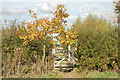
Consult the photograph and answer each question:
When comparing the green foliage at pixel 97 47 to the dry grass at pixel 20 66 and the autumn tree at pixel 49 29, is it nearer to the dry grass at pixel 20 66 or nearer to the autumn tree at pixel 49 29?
the autumn tree at pixel 49 29

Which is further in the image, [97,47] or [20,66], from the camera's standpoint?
[97,47]

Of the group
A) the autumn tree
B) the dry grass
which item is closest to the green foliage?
the autumn tree

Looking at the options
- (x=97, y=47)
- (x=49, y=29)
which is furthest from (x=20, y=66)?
(x=97, y=47)

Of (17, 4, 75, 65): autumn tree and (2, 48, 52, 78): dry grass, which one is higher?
(17, 4, 75, 65): autumn tree

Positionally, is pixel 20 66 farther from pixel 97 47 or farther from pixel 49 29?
pixel 97 47

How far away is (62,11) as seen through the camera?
8875 millimetres

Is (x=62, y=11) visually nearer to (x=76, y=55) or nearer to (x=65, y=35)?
(x=65, y=35)

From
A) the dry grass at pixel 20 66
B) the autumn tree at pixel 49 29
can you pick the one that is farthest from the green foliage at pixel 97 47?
the dry grass at pixel 20 66

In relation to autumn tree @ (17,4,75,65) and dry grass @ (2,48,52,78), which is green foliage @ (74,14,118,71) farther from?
dry grass @ (2,48,52,78)

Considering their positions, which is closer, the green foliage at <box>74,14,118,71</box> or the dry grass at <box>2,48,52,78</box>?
the dry grass at <box>2,48,52,78</box>

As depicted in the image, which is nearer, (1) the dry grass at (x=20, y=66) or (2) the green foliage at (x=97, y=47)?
(1) the dry grass at (x=20, y=66)

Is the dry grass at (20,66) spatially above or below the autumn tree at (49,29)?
below

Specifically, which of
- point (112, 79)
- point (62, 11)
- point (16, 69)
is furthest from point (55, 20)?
point (112, 79)

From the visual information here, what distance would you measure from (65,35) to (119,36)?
2.93 m
